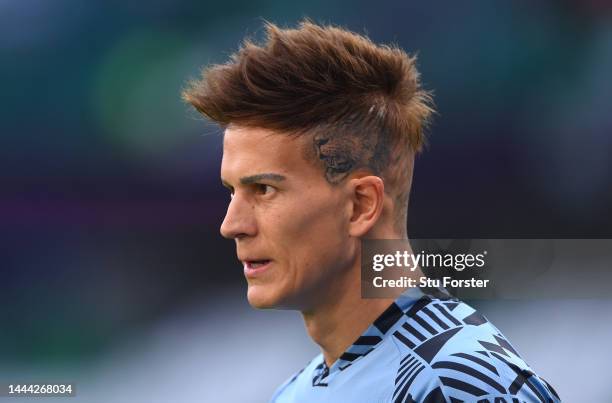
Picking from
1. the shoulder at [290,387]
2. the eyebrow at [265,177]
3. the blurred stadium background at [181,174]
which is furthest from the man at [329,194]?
the blurred stadium background at [181,174]

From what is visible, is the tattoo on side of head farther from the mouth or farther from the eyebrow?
the mouth

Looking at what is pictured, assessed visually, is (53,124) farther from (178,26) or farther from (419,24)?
(419,24)

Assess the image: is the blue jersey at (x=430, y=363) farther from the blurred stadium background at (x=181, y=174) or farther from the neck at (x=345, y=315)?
the blurred stadium background at (x=181, y=174)

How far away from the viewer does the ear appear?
2.42m

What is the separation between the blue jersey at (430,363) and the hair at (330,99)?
27cm

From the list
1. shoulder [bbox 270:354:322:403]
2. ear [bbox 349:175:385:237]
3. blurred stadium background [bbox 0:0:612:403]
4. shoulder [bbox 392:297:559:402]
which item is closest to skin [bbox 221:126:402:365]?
ear [bbox 349:175:385:237]

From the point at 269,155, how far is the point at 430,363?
69 centimetres

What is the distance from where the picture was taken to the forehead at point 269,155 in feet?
7.82

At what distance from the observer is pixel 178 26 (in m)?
5.53

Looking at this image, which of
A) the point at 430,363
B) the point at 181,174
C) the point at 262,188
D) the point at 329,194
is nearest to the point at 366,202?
the point at 329,194

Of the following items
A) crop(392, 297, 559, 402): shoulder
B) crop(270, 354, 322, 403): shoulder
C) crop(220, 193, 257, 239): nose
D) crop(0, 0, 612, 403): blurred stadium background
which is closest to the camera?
crop(392, 297, 559, 402): shoulder

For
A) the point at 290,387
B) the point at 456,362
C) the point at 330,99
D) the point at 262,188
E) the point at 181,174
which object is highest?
the point at 181,174

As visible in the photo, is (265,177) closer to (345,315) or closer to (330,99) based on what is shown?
(330,99)

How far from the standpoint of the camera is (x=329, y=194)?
2422 millimetres
